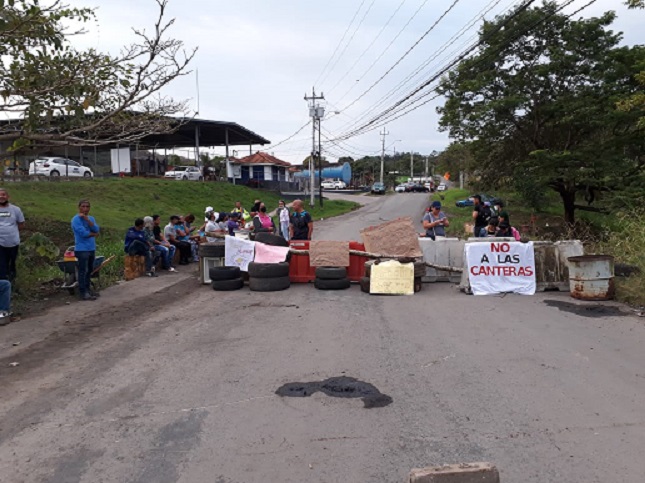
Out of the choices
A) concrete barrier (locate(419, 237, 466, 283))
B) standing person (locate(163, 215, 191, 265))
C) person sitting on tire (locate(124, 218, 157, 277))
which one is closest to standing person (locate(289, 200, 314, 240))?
concrete barrier (locate(419, 237, 466, 283))

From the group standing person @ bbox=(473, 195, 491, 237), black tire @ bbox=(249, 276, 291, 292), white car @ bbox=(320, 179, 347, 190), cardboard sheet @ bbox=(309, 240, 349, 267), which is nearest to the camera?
black tire @ bbox=(249, 276, 291, 292)

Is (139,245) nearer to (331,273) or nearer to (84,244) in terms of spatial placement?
(84,244)

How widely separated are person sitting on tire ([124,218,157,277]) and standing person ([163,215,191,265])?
1.74m

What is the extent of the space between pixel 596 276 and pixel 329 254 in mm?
5024

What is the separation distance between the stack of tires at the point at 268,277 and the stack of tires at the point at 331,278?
2.28ft

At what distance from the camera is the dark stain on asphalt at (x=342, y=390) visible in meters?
4.96

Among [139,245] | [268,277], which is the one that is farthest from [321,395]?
[139,245]

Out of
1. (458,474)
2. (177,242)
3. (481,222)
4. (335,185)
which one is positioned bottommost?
(458,474)

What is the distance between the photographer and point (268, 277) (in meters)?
10.7

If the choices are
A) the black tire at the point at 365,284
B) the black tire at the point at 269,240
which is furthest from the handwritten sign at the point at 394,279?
the black tire at the point at 269,240

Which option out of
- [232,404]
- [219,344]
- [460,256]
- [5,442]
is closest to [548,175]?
[460,256]

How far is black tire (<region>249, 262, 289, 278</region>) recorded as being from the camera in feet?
34.9

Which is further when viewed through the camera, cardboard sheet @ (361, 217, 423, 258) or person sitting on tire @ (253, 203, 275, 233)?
person sitting on tire @ (253, 203, 275, 233)

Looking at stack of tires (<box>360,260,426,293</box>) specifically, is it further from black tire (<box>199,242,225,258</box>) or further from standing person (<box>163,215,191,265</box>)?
standing person (<box>163,215,191,265</box>)
